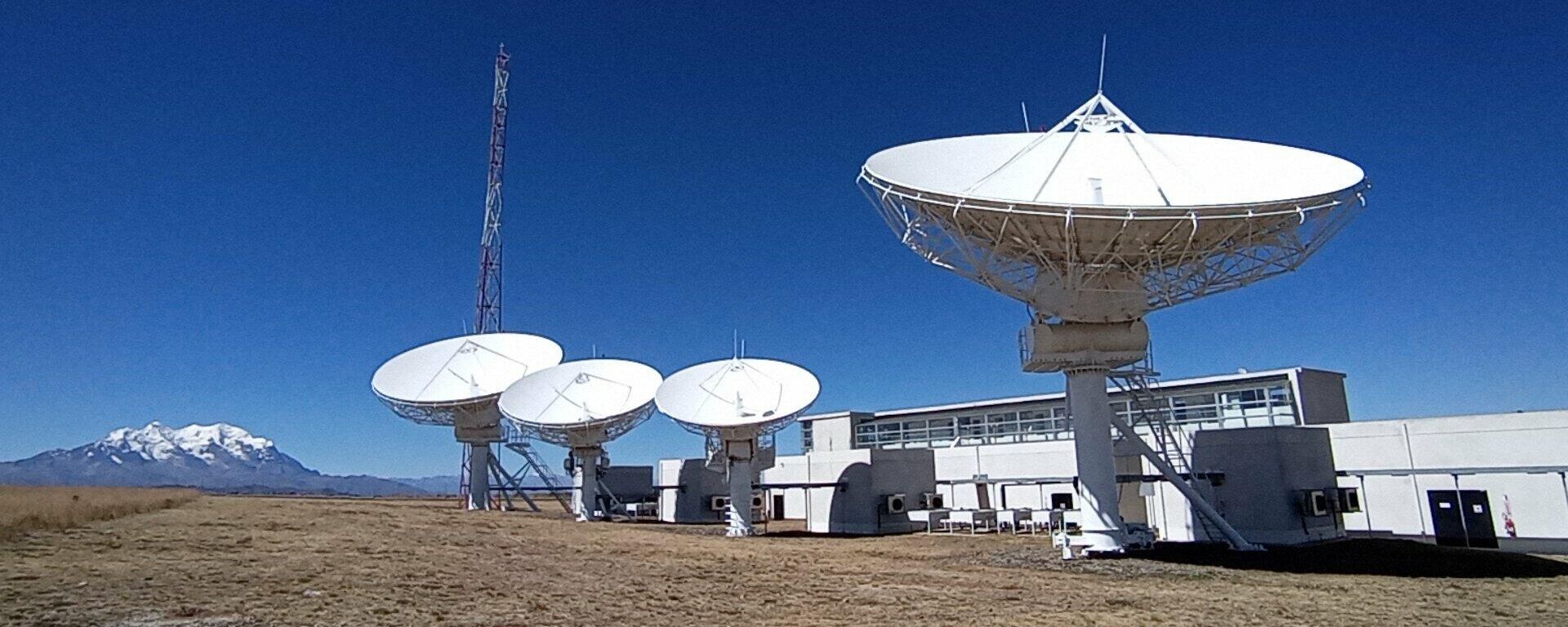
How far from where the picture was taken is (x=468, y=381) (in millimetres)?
52250

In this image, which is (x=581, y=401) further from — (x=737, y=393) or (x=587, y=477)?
(x=737, y=393)

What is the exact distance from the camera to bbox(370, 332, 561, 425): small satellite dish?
5034cm

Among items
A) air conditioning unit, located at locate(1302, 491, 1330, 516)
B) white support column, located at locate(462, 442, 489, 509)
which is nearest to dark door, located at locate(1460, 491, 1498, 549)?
air conditioning unit, located at locate(1302, 491, 1330, 516)

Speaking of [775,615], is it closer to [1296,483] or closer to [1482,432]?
[1296,483]

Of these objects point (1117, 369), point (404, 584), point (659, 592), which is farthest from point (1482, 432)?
point (404, 584)

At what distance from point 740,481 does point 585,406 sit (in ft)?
41.4

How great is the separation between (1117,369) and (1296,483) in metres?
8.15

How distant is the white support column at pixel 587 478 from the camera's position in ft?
166

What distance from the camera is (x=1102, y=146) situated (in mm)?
25969

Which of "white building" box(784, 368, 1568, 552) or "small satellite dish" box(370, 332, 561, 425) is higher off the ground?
"small satellite dish" box(370, 332, 561, 425)

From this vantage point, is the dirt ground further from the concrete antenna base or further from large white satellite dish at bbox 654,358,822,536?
the concrete antenna base

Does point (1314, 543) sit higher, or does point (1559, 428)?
point (1559, 428)

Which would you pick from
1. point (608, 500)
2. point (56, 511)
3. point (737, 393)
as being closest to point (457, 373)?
point (608, 500)

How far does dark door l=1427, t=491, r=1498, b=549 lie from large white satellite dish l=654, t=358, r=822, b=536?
21.9m
